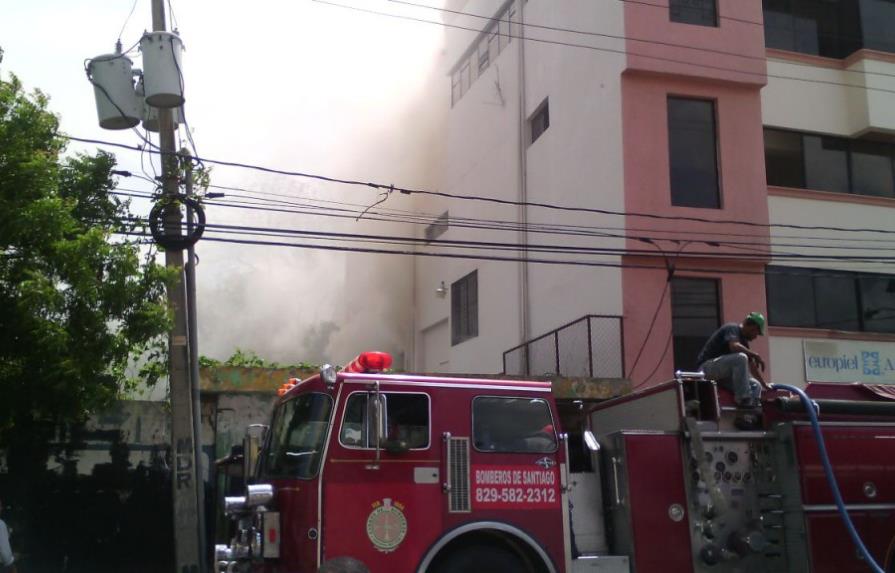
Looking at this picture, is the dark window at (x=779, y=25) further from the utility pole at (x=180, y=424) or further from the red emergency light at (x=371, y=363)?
the red emergency light at (x=371, y=363)

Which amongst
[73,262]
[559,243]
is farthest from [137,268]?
[559,243]

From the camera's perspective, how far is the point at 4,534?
9.55m

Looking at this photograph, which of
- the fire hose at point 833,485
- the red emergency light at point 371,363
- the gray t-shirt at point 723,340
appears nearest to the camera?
the red emergency light at point 371,363

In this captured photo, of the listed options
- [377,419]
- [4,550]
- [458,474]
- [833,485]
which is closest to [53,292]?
[4,550]

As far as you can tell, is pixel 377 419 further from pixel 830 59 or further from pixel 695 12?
pixel 830 59

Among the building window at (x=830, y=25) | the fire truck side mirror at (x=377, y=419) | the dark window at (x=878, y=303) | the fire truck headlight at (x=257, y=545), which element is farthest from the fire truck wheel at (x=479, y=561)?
the building window at (x=830, y=25)

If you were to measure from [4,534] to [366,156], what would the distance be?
19.8 metres

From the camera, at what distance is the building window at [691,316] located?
16.4 m

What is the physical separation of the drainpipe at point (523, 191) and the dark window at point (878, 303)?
6774mm

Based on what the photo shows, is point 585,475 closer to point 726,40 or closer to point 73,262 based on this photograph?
point 73,262

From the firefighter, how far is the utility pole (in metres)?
5.60

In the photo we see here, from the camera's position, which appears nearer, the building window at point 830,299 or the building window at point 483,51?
the building window at point 830,299

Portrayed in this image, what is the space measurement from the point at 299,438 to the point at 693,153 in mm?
11692

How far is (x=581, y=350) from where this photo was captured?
17.2 meters
